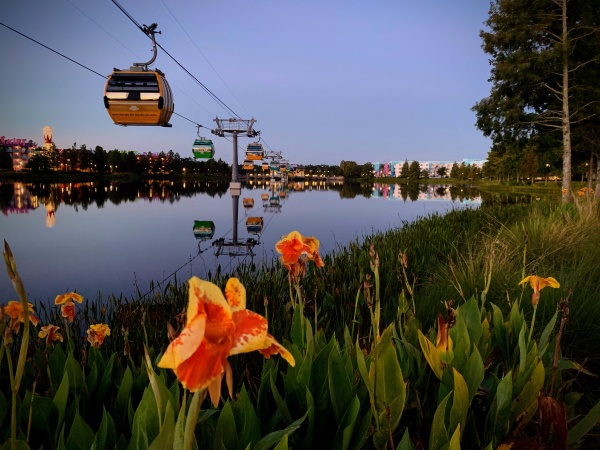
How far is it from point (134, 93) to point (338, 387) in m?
8.96

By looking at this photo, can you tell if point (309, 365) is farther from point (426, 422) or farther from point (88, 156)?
point (88, 156)

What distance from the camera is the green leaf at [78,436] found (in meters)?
1.14

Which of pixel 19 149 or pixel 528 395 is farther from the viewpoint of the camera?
pixel 19 149

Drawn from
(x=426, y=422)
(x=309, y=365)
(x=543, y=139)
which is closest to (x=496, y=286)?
(x=426, y=422)

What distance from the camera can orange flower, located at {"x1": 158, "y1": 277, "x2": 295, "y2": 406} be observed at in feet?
1.90

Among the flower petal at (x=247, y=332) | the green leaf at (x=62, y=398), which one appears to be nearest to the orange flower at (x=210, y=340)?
the flower petal at (x=247, y=332)

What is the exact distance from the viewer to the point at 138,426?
1.03 metres

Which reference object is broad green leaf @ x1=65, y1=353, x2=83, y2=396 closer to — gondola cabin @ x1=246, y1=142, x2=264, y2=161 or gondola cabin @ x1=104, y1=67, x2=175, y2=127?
gondola cabin @ x1=104, y1=67, x2=175, y2=127

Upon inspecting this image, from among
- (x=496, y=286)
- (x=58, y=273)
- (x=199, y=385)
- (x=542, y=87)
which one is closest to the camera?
(x=199, y=385)

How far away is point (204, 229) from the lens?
1641cm

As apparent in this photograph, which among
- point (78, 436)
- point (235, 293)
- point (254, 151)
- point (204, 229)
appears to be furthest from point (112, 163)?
point (235, 293)

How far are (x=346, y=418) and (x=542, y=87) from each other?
19.0 meters

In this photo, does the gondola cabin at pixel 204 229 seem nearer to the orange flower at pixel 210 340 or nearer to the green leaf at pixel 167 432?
the green leaf at pixel 167 432

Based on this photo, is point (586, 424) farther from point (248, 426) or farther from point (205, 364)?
point (205, 364)
